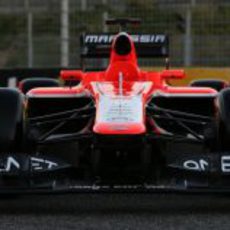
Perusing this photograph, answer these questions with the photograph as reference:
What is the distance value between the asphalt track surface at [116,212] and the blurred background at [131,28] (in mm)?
8163

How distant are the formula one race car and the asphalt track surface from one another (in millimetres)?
210

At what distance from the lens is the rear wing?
934 cm

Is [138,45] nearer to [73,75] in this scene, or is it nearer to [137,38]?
[137,38]

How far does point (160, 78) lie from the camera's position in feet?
26.1

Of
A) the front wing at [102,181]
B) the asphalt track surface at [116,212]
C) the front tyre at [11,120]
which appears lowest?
the asphalt track surface at [116,212]

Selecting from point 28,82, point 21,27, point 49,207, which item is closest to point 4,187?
point 49,207

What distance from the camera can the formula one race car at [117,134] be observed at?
6.32 meters

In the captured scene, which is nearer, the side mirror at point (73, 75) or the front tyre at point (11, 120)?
the front tyre at point (11, 120)

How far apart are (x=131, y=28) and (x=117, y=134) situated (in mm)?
10594

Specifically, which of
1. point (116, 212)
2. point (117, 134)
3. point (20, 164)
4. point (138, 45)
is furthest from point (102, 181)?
point (138, 45)

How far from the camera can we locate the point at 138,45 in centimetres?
943

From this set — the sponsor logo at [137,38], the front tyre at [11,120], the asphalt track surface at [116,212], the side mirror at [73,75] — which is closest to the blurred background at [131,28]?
the sponsor logo at [137,38]

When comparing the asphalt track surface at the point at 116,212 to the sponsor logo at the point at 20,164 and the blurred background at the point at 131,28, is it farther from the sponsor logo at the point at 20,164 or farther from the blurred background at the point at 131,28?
the blurred background at the point at 131,28

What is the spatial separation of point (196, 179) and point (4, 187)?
136 centimetres
